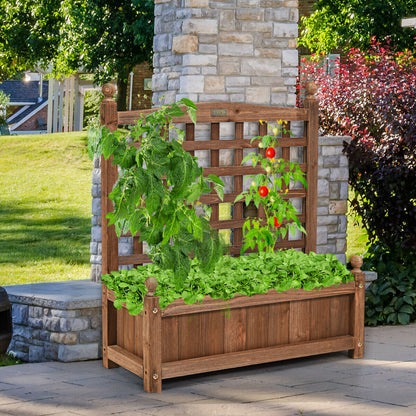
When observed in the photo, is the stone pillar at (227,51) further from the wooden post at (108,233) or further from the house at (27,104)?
the house at (27,104)

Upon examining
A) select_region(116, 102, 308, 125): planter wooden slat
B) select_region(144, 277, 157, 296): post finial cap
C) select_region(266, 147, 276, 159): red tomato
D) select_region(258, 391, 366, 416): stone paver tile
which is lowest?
select_region(258, 391, 366, 416): stone paver tile

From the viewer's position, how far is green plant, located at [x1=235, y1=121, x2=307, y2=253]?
7.09 m

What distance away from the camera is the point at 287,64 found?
796 cm

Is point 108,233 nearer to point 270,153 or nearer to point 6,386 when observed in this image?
point 6,386

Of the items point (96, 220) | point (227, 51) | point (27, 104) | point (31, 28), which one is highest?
point (27, 104)

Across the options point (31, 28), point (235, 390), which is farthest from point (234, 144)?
point (31, 28)

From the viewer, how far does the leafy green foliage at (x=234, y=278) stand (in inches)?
230

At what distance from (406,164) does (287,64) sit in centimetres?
165

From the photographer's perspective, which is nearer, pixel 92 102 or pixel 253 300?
pixel 253 300

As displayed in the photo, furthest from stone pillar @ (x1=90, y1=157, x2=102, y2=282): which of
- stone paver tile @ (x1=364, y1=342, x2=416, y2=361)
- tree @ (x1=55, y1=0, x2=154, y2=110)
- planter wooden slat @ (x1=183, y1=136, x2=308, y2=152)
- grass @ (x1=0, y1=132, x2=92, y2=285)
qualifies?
tree @ (x1=55, y1=0, x2=154, y2=110)

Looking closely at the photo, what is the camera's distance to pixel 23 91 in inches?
1591

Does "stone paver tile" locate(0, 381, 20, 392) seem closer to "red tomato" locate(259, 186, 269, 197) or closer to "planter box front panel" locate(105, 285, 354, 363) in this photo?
"planter box front panel" locate(105, 285, 354, 363)

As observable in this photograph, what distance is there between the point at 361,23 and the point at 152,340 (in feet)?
41.6

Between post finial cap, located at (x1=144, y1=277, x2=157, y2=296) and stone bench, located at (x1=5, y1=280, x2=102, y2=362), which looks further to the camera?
stone bench, located at (x1=5, y1=280, x2=102, y2=362)
